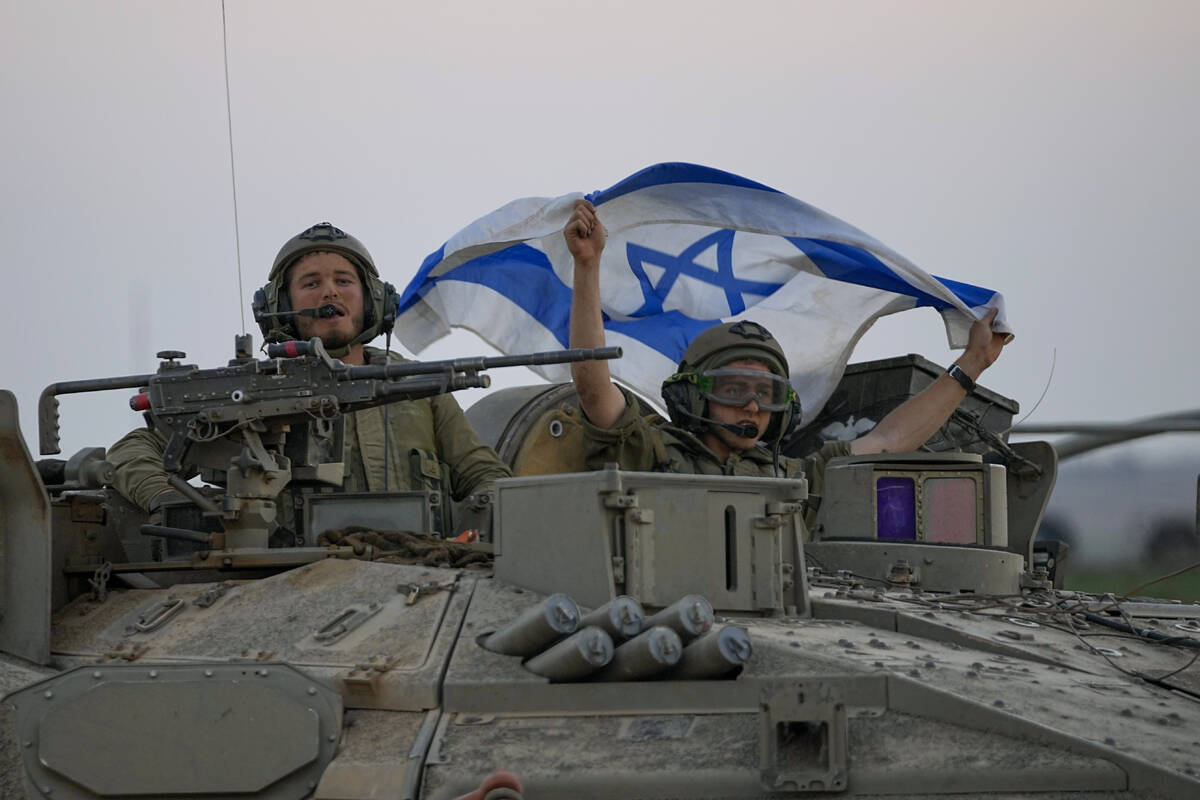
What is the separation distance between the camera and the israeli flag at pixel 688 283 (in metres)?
11.8

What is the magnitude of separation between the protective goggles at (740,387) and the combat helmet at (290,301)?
5.45 ft

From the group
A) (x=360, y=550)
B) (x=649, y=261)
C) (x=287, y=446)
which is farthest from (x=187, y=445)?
(x=649, y=261)

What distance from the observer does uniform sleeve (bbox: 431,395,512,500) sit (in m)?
8.38

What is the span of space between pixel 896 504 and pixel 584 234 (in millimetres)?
2139

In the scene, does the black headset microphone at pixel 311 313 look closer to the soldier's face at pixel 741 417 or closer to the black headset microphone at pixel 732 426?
the black headset microphone at pixel 732 426

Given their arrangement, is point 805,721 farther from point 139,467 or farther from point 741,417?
point 139,467

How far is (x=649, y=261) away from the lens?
12.3 meters

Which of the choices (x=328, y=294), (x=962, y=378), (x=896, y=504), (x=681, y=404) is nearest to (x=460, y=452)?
(x=328, y=294)

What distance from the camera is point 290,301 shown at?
8.15 m

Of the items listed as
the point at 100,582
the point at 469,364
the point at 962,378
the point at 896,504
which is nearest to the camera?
the point at 100,582

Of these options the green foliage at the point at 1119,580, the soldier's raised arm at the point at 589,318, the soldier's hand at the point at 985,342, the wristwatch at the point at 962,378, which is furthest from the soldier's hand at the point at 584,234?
the green foliage at the point at 1119,580

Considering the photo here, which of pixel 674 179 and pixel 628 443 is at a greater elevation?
pixel 674 179

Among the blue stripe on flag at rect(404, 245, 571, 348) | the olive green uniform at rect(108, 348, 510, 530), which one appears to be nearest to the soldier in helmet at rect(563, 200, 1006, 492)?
the olive green uniform at rect(108, 348, 510, 530)

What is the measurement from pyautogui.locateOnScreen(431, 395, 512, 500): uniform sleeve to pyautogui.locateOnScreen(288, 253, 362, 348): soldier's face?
67 cm
